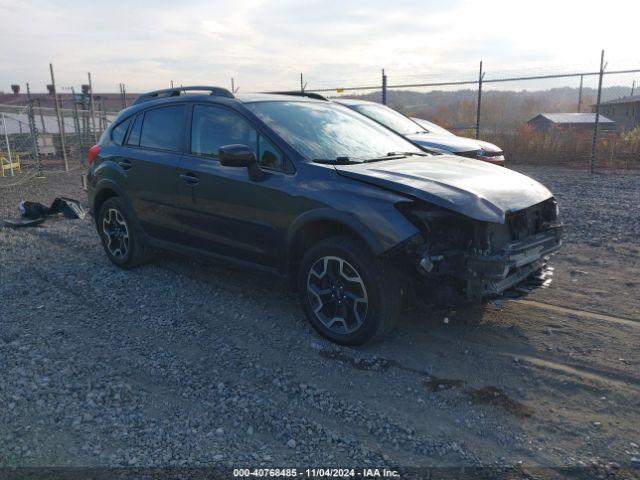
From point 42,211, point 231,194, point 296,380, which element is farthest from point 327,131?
point 42,211

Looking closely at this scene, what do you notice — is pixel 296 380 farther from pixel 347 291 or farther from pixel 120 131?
pixel 120 131

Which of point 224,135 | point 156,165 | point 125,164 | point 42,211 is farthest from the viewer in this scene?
point 42,211

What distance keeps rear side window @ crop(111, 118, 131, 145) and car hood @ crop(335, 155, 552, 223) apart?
2.93m

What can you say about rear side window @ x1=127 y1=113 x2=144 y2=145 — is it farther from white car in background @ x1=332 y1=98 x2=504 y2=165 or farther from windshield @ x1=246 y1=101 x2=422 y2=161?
white car in background @ x1=332 y1=98 x2=504 y2=165

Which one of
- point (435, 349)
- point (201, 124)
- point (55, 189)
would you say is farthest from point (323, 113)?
point (55, 189)

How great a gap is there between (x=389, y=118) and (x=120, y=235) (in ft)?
17.3

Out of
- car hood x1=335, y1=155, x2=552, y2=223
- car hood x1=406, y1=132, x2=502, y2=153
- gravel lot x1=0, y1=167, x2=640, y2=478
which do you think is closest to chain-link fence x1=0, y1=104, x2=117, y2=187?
car hood x1=406, y1=132, x2=502, y2=153

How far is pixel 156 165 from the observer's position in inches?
203

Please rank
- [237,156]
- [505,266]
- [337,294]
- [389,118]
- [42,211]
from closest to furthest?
[505,266], [337,294], [237,156], [42,211], [389,118]

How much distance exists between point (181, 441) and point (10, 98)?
139ft

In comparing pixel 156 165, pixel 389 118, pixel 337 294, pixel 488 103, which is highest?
pixel 488 103

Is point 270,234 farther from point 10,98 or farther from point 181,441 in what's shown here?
point 10,98

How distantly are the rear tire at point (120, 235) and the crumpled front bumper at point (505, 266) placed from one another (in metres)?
3.56

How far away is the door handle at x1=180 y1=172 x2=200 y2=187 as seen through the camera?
4724 mm
